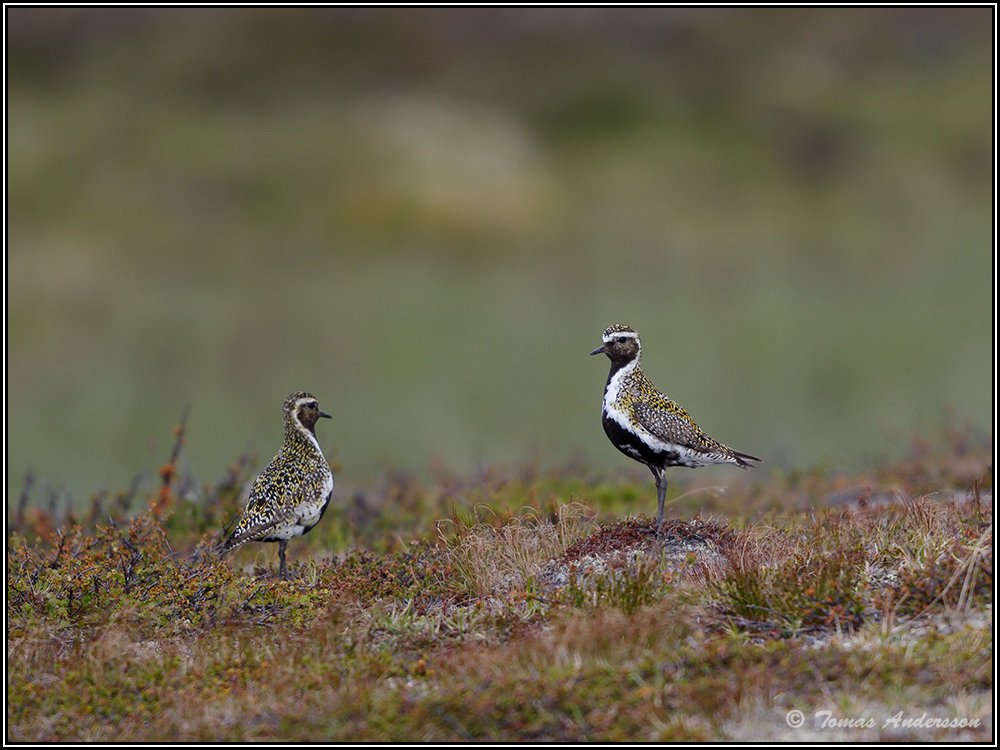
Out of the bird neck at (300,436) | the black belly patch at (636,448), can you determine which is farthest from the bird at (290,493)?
the black belly patch at (636,448)

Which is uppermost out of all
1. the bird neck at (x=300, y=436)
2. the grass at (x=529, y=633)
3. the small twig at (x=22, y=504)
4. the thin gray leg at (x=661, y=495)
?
the bird neck at (x=300, y=436)

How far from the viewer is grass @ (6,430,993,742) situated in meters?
7.75

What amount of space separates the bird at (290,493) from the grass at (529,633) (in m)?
0.35

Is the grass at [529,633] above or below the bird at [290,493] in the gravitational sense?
below

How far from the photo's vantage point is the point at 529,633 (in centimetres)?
877

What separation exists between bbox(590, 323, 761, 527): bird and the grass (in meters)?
0.53

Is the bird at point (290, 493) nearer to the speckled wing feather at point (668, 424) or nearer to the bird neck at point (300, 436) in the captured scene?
the bird neck at point (300, 436)

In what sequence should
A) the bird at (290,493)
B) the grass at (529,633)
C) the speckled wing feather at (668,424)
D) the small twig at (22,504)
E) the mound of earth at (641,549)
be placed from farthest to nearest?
the small twig at (22,504)
the bird at (290,493)
the speckled wing feather at (668,424)
the mound of earth at (641,549)
the grass at (529,633)

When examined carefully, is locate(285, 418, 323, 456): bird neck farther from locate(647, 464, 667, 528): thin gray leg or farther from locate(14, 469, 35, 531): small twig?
locate(14, 469, 35, 531): small twig

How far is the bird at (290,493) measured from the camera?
10.3 m

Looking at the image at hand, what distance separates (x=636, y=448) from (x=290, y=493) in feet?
8.63

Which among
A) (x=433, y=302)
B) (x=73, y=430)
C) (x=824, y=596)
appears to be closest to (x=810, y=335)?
(x=433, y=302)

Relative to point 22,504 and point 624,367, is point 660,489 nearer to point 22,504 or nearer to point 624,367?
point 624,367

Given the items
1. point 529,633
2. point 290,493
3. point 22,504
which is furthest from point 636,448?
point 22,504
